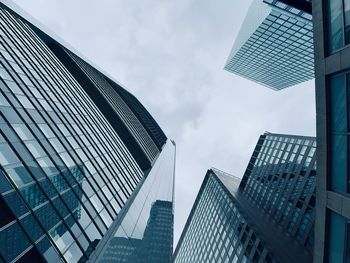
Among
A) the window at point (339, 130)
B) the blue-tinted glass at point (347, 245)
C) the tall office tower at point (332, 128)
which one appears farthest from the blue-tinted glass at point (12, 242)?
the window at point (339, 130)

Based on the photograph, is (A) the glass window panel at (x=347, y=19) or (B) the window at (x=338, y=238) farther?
(A) the glass window panel at (x=347, y=19)

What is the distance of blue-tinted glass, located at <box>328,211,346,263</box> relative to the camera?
42.4 ft

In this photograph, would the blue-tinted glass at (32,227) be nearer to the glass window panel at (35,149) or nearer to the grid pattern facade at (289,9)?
the glass window panel at (35,149)

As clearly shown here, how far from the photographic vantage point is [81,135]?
3106 centimetres

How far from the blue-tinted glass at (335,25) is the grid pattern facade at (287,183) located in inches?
1624

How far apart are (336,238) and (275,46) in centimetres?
7857

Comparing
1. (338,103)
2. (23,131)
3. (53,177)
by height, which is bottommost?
(53,177)

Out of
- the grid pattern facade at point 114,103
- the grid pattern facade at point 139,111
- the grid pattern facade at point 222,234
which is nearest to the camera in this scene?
the grid pattern facade at point 222,234

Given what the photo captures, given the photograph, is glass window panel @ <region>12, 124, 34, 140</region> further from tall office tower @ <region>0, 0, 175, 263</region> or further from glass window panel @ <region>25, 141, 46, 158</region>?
glass window panel @ <region>25, 141, 46, 158</region>

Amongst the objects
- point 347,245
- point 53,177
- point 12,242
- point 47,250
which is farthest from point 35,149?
point 347,245

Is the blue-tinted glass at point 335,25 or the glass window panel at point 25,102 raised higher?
the blue-tinted glass at point 335,25

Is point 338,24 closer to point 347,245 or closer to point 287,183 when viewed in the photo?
point 347,245

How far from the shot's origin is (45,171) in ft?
62.6

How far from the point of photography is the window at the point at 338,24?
1295 cm
